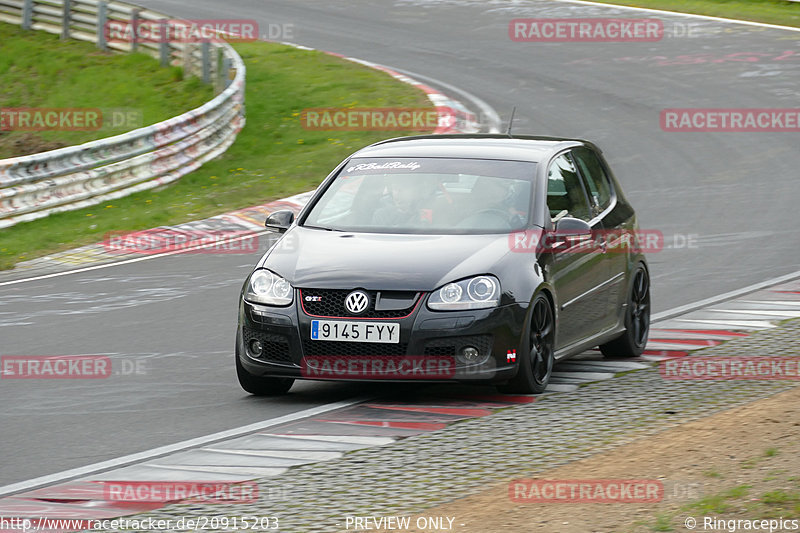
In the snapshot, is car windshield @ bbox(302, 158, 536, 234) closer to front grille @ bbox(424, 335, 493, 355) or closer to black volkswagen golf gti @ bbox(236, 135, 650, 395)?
black volkswagen golf gti @ bbox(236, 135, 650, 395)

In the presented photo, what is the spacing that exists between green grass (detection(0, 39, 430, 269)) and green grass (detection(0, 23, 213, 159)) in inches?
27.7

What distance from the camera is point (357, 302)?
8.62 metres

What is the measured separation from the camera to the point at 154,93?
25.9m

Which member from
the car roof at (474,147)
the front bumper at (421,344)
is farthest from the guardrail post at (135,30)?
the front bumper at (421,344)

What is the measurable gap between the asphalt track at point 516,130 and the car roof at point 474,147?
71.3 inches

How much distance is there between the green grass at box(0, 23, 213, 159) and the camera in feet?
78.1

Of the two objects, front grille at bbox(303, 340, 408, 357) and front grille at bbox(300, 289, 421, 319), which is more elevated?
front grille at bbox(300, 289, 421, 319)

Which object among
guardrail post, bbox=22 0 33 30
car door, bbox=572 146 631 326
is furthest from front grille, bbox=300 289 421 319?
guardrail post, bbox=22 0 33 30

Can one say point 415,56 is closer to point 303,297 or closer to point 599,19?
point 599,19

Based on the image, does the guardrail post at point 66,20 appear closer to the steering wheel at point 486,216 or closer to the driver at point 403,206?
the driver at point 403,206

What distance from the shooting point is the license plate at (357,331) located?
8.57 metres

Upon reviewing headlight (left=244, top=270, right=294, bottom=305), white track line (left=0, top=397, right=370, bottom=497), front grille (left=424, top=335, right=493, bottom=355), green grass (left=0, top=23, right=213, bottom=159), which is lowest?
green grass (left=0, top=23, right=213, bottom=159)

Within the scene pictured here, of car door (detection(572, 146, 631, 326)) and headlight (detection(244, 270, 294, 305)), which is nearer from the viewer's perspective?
headlight (detection(244, 270, 294, 305))

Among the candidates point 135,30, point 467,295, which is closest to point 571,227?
point 467,295
